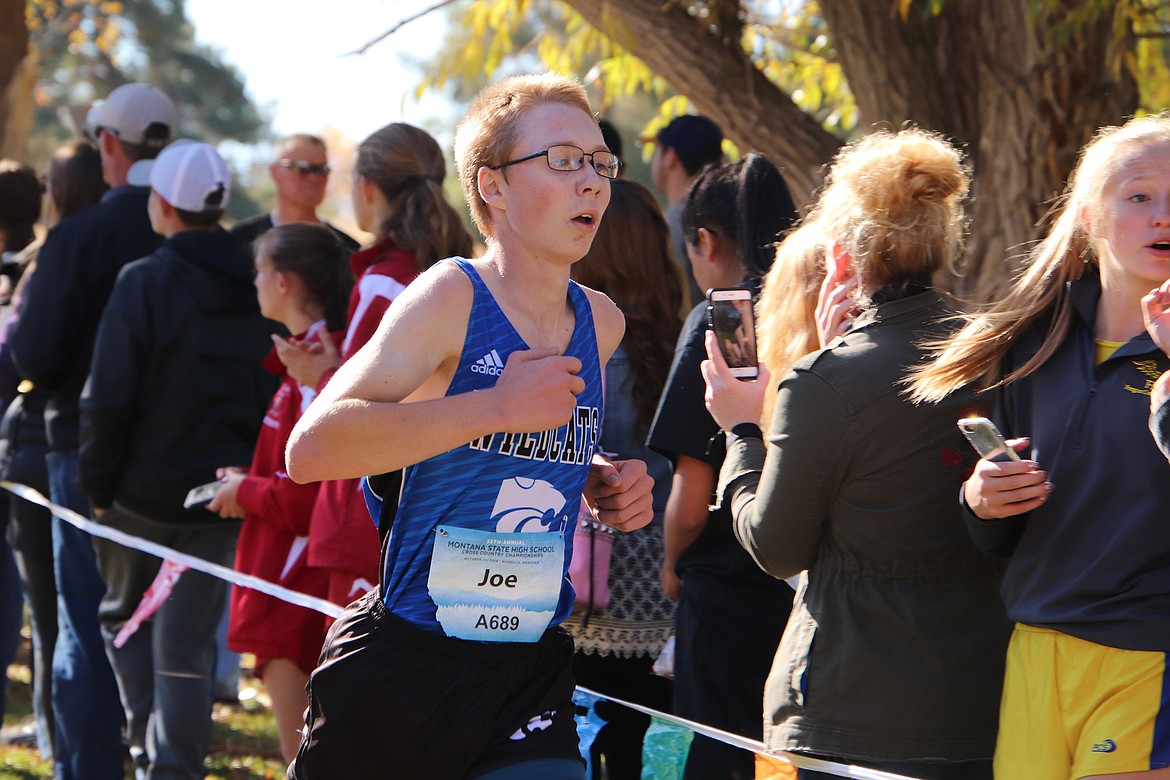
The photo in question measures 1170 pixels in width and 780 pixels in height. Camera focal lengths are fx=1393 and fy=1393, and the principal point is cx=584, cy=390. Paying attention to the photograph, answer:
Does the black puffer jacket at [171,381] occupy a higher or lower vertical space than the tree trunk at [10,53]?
lower

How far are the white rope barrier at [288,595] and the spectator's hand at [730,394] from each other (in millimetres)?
715

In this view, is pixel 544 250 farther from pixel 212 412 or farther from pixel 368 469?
pixel 212 412

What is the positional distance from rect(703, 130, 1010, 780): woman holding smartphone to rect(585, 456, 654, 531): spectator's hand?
0.87 feet

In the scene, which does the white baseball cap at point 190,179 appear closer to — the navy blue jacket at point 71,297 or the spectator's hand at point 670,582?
the navy blue jacket at point 71,297

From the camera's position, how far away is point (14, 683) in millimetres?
7656

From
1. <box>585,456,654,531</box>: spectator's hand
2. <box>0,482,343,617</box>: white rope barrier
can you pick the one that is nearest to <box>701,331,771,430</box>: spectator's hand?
<box>585,456,654,531</box>: spectator's hand

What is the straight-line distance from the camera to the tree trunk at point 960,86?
5.08 meters

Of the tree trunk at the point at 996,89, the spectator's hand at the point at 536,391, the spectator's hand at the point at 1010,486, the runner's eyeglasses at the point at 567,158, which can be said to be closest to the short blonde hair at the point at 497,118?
the runner's eyeglasses at the point at 567,158

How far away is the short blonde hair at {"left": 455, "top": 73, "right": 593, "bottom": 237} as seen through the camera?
2.67m

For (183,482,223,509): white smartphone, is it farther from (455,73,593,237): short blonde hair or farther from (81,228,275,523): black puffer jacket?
(455,73,593,237): short blonde hair

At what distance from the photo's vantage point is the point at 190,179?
524 centimetres

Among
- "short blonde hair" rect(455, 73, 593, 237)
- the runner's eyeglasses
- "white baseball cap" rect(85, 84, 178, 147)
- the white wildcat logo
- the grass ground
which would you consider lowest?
the grass ground

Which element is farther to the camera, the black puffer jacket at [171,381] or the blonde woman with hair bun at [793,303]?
the black puffer jacket at [171,381]

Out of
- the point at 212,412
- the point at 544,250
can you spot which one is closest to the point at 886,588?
the point at 544,250
